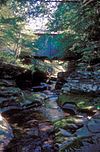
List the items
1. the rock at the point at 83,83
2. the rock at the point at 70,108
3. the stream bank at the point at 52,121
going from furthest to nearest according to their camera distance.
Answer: the rock at the point at 83,83 < the rock at the point at 70,108 < the stream bank at the point at 52,121

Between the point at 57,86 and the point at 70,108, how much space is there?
23.8 feet

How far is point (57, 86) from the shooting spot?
20.8 metres

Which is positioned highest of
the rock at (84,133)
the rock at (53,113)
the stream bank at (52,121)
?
the rock at (84,133)

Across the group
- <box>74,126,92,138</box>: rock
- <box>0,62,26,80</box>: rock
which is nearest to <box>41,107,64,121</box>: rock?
<box>74,126,92,138</box>: rock

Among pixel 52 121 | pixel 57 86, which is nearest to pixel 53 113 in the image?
pixel 52 121

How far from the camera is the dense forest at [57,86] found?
704 cm

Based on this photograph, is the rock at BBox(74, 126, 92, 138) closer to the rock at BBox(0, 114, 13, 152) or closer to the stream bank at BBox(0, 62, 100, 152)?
the stream bank at BBox(0, 62, 100, 152)

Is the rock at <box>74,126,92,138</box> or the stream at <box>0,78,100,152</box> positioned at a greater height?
the rock at <box>74,126,92,138</box>

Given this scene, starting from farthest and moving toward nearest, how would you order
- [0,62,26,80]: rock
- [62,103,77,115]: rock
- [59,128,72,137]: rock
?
[0,62,26,80]: rock → [62,103,77,115]: rock → [59,128,72,137]: rock

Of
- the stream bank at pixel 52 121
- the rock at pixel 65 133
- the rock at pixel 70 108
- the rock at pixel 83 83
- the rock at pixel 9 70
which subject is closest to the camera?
the stream bank at pixel 52 121

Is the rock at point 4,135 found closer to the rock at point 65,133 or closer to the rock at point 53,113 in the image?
the rock at point 65,133

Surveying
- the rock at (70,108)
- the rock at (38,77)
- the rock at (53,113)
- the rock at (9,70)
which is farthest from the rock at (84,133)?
the rock at (38,77)

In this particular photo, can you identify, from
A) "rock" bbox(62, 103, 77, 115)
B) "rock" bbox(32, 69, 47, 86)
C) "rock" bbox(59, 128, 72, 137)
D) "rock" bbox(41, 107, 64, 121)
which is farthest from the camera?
"rock" bbox(32, 69, 47, 86)

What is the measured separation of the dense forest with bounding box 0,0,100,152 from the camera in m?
7.04
